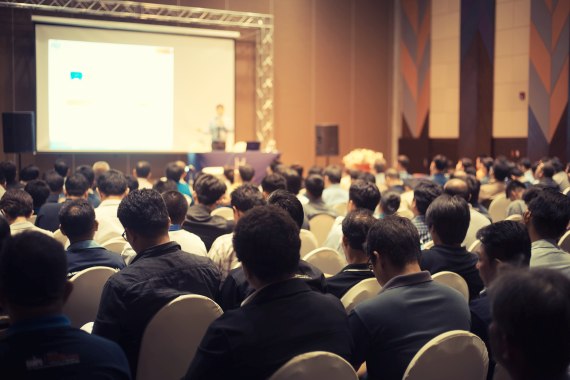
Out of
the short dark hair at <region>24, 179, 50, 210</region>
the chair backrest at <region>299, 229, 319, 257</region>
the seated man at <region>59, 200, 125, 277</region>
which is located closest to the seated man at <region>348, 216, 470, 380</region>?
the seated man at <region>59, 200, 125, 277</region>

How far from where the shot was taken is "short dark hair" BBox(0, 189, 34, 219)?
421 centimetres

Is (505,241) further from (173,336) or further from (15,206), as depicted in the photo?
(15,206)

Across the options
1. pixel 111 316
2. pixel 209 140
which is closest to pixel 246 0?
pixel 209 140

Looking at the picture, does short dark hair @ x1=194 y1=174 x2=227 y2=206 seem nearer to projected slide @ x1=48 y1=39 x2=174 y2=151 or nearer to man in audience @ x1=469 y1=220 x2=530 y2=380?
man in audience @ x1=469 y1=220 x2=530 y2=380

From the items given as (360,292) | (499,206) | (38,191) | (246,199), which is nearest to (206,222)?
(246,199)

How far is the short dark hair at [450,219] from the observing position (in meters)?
3.33

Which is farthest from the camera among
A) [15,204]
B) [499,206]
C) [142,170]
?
Result: [142,170]

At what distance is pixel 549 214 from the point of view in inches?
133

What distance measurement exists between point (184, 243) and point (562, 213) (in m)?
1.99

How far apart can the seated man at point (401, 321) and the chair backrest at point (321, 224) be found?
9.80 feet

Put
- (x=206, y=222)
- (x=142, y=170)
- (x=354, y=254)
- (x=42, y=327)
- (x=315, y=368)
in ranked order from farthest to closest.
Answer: (x=142, y=170) < (x=206, y=222) < (x=354, y=254) < (x=315, y=368) < (x=42, y=327)

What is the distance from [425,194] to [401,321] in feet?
7.62

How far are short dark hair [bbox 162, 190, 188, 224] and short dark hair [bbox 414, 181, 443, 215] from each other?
5.33 feet

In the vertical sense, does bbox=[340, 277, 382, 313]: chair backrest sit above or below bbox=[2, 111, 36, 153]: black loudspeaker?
below
